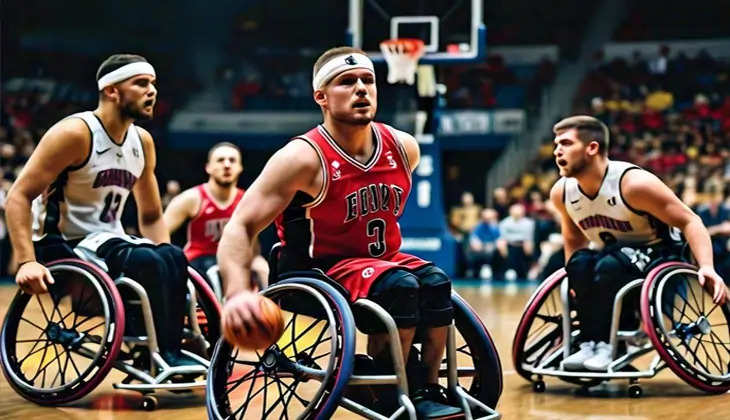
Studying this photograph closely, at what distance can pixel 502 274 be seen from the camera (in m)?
13.5

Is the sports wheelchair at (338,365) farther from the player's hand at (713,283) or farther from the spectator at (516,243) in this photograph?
the spectator at (516,243)

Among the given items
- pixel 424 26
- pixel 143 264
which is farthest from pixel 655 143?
pixel 143 264

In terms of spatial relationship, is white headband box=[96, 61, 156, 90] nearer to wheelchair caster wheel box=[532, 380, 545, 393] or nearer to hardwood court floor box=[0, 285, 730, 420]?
hardwood court floor box=[0, 285, 730, 420]

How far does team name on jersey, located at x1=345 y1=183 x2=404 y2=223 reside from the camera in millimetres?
3594

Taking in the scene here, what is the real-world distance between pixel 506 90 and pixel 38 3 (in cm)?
774

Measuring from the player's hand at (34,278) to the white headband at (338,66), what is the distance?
138 cm

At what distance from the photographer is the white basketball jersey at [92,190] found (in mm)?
4680

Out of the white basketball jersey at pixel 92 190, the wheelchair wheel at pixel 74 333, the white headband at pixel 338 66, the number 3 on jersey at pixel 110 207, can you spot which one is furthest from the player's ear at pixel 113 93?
the white headband at pixel 338 66

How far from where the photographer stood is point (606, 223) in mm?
4953

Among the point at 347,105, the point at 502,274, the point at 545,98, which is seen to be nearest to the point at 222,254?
the point at 347,105

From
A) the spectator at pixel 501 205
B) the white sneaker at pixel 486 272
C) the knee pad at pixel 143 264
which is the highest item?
the knee pad at pixel 143 264

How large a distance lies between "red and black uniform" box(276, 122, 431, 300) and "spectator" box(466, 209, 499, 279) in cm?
990

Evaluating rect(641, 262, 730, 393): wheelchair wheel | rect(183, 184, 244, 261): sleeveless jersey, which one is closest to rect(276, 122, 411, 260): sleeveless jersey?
rect(641, 262, 730, 393): wheelchair wheel

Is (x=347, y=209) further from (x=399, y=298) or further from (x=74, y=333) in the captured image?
(x=74, y=333)
